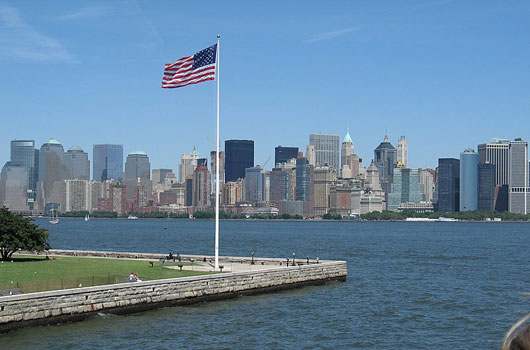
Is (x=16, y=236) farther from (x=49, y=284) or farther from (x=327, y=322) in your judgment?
(x=327, y=322)

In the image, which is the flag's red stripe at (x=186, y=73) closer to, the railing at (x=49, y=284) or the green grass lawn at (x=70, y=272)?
the green grass lawn at (x=70, y=272)

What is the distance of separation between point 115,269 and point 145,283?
833 cm

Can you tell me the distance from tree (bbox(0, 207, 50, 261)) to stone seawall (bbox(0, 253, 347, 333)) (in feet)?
45.8

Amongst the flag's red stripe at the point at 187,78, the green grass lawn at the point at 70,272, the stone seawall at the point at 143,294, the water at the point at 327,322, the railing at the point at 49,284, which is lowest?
the water at the point at 327,322

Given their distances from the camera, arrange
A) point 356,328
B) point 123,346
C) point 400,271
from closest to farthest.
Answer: point 123,346, point 356,328, point 400,271

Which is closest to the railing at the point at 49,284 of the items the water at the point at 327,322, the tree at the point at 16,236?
the water at the point at 327,322

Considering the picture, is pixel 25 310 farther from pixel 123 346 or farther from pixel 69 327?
pixel 123 346

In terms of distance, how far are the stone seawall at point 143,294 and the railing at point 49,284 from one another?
0.97 metres

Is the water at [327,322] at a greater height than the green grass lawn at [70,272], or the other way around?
the green grass lawn at [70,272]

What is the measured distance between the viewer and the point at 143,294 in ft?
119

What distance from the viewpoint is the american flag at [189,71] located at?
40.7 meters

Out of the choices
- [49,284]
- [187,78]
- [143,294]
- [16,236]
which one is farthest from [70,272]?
[187,78]

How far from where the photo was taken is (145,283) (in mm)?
36781

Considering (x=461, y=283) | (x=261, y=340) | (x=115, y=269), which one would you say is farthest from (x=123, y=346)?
(x=461, y=283)
